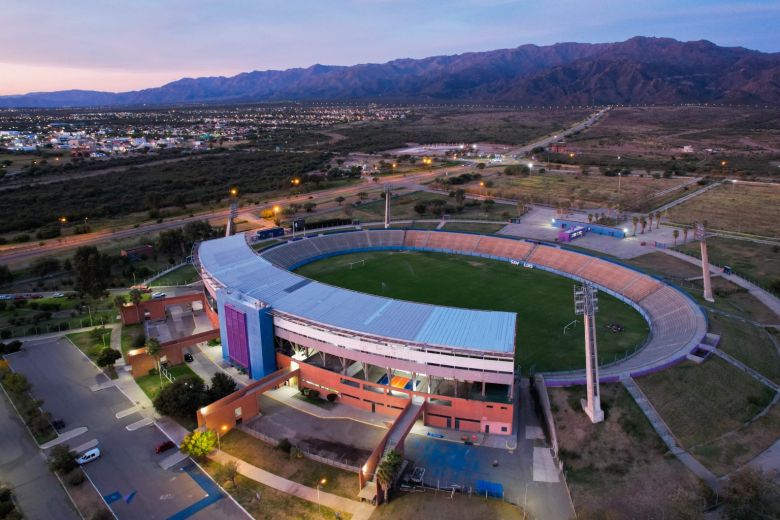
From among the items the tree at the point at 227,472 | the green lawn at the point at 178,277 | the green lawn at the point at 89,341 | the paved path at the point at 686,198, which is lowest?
the tree at the point at 227,472

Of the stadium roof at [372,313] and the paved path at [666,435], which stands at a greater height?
the stadium roof at [372,313]

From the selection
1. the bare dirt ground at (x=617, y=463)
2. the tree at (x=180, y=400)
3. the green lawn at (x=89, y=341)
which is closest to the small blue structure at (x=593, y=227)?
the bare dirt ground at (x=617, y=463)

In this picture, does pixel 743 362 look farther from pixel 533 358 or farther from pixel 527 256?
pixel 527 256

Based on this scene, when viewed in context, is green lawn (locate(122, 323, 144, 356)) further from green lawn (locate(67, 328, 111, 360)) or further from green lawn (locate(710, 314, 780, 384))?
green lawn (locate(710, 314, 780, 384))

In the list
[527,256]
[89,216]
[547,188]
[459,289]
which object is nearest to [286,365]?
[459,289]

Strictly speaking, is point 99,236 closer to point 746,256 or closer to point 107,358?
point 107,358

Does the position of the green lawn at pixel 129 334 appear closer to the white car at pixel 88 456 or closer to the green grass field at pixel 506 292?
the white car at pixel 88 456
